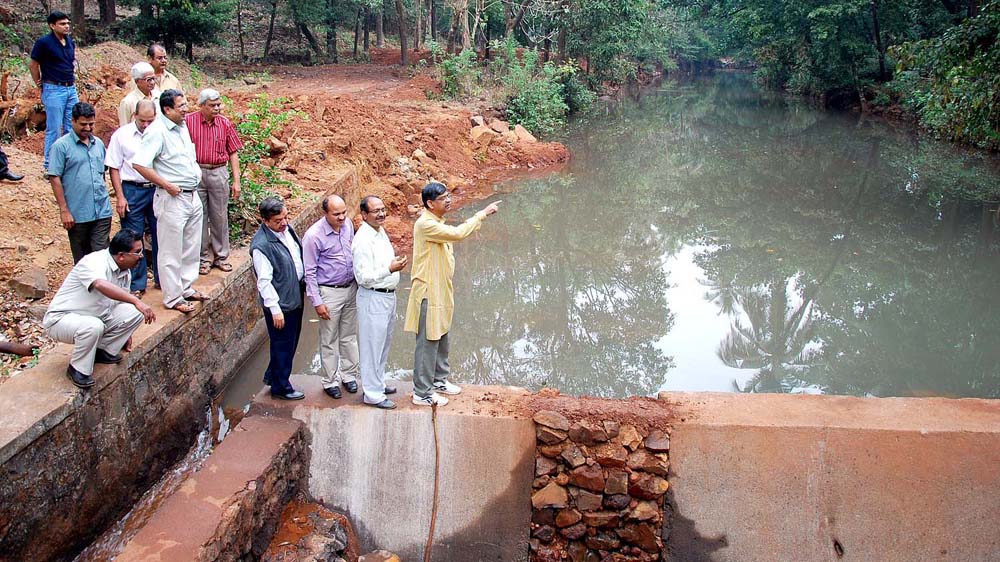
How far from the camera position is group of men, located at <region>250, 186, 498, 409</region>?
4.72m

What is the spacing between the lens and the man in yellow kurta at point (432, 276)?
15.2 feet

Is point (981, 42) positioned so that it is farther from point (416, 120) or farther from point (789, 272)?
point (416, 120)

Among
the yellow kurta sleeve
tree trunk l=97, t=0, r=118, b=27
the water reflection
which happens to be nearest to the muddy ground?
the water reflection

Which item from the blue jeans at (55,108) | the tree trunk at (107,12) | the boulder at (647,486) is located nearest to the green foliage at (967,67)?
the boulder at (647,486)

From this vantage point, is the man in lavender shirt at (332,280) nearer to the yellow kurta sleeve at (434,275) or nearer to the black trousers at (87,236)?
the yellow kurta sleeve at (434,275)

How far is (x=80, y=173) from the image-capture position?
5.30m

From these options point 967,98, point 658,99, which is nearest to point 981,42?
point 967,98

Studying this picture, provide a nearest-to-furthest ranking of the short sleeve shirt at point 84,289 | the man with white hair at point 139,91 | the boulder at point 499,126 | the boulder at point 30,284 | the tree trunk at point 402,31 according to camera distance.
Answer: the short sleeve shirt at point 84,289
the man with white hair at point 139,91
the boulder at point 30,284
the boulder at point 499,126
the tree trunk at point 402,31

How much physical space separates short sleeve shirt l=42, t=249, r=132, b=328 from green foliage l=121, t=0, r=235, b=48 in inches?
686

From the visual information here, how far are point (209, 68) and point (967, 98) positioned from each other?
1933 centimetres

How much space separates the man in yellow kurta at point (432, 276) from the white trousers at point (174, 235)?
211 centimetres

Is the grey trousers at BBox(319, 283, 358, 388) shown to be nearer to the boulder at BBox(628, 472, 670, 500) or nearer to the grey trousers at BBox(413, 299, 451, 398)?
the grey trousers at BBox(413, 299, 451, 398)

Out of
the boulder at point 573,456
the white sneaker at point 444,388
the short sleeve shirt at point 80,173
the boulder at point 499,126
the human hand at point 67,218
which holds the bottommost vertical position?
the boulder at point 573,456

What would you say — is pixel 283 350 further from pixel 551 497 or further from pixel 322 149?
pixel 322 149
